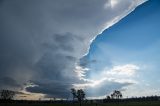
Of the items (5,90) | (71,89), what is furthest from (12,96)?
(71,89)

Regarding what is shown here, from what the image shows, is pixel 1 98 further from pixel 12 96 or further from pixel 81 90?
pixel 81 90

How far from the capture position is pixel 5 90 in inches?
7515

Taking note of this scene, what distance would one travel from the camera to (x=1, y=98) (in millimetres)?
185000

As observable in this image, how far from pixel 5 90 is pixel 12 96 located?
8339 mm

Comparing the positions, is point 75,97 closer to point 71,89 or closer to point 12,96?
point 71,89

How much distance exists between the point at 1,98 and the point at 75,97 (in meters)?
75.9

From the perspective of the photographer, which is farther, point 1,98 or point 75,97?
point 1,98

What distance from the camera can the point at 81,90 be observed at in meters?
146

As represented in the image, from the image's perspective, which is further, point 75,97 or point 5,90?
point 5,90

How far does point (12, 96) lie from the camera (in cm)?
19400

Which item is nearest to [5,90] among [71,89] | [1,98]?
[1,98]

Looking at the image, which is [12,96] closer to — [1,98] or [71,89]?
[1,98]

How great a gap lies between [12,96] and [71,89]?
250ft

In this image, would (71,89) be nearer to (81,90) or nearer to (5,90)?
(81,90)
